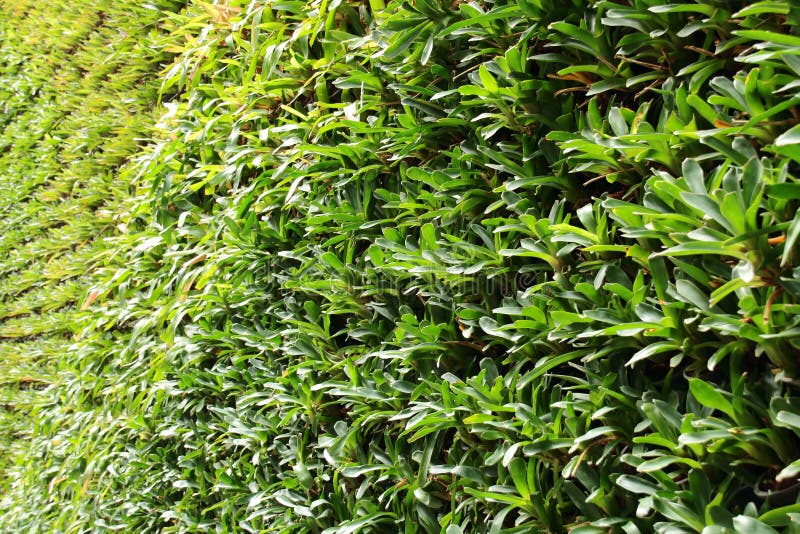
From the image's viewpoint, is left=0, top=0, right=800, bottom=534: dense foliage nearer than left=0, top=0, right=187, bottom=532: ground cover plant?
Yes

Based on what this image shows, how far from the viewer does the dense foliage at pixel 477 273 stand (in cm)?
117

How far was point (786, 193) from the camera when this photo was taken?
40.9 inches

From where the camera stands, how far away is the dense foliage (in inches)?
45.9

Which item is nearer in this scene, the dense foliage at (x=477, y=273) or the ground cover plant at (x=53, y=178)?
the dense foliage at (x=477, y=273)

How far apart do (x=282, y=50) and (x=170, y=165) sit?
2.87 ft

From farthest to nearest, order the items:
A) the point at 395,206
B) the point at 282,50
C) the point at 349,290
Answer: the point at 282,50 < the point at 349,290 < the point at 395,206

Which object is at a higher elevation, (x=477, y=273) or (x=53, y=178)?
(x=477, y=273)

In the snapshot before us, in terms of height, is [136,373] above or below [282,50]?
below

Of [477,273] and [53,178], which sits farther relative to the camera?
[53,178]

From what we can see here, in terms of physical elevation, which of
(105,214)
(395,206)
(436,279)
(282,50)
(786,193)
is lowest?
(105,214)

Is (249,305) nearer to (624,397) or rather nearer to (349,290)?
(349,290)

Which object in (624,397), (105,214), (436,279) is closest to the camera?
(624,397)

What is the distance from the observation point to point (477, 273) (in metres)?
1.68

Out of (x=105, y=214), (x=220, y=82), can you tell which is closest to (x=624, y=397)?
(x=220, y=82)
